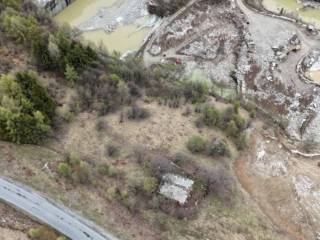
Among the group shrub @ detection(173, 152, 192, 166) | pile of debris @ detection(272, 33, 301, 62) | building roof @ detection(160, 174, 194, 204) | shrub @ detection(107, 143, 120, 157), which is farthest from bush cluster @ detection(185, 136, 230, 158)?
pile of debris @ detection(272, 33, 301, 62)

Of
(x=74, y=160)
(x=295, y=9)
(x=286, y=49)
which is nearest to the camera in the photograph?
(x=74, y=160)

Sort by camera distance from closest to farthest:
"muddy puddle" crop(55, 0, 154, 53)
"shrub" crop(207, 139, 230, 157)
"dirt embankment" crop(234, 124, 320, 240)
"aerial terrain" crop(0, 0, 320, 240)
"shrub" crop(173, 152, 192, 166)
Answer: "aerial terrain" crop(0, 0, 320, 240), "dirt embankment" crop(234, 124, 320, 240), "shrub" crop(173, 152, 192, 166), "shrub" crop(207, 139, 230, 157), "muddy puddle" crop(55, 0, 154, 53)

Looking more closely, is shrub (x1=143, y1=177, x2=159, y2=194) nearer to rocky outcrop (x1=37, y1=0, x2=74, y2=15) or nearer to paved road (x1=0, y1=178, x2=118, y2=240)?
paved road (x1=0, y1=178, x2=118, y2=240)

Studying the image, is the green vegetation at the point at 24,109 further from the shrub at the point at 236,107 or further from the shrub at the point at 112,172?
the shrub at the point at 236,107

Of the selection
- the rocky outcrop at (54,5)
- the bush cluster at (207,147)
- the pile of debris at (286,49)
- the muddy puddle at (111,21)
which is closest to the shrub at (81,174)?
the bush cluster at (207,147)

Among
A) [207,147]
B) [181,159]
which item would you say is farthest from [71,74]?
[207,147]

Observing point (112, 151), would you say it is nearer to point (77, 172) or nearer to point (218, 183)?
point (77, 172)
